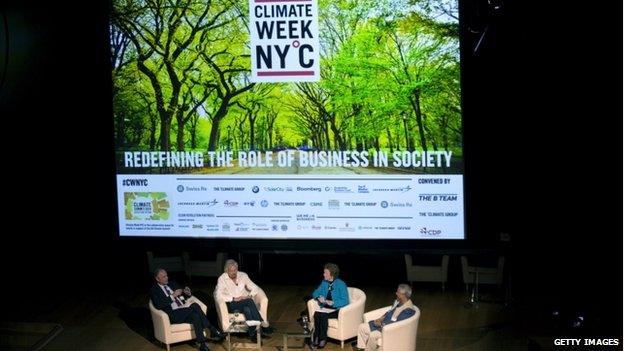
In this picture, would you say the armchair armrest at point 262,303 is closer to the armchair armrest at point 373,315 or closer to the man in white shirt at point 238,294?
the man in white shirt at point 238,294

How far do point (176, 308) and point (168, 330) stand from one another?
0.23 meters

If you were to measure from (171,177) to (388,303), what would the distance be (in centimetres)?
280

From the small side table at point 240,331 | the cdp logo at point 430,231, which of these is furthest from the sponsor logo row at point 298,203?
the small side table at point 240,331

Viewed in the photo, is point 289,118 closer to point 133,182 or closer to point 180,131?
point 180,131

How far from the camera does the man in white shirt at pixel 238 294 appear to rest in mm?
8758

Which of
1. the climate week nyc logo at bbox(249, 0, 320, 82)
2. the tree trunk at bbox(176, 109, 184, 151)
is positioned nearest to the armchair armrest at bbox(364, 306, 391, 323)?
the climate week nyc logo at bbox(249, 0, 320, 82)

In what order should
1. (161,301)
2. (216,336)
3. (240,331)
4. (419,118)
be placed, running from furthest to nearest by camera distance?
(419,118), (216,336), (161,301), (240,331)

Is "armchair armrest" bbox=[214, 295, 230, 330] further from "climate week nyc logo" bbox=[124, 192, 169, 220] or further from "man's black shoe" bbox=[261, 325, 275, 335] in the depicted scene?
"climate week nyc logo" bbox=[124, 192, 169, 220]

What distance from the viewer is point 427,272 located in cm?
1031

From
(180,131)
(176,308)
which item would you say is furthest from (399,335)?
(180,131)

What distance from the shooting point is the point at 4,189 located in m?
11.2

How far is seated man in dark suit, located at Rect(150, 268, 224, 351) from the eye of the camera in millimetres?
8570

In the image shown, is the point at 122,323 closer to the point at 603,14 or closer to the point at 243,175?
the point at 243,175

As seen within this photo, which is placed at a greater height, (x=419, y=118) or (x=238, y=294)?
(x=419, y=118)
